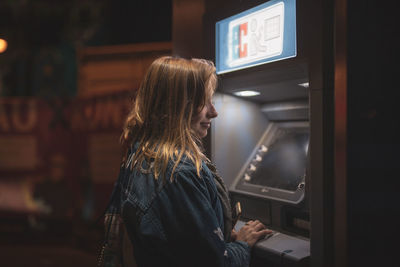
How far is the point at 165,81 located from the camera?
1508 mm

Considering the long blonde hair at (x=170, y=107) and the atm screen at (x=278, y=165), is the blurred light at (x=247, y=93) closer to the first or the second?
the atm screen at (x=278, y=165)

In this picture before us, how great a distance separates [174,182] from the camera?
1.34m

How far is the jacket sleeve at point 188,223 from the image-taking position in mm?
1310

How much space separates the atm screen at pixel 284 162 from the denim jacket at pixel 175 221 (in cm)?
73

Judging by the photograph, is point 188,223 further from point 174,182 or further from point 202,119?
point 202,119

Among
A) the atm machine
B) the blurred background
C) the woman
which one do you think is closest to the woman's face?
the woman

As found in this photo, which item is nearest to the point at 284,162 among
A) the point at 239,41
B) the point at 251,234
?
the point at 251,234

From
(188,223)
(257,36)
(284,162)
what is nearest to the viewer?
(188,223)

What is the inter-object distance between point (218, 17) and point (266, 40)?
0.43 meters

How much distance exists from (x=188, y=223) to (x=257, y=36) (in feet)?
→ 3.27

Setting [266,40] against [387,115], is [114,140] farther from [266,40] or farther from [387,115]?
[387,115]

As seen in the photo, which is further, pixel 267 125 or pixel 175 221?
pixel 267 125

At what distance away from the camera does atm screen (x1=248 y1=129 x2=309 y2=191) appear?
2021 mm

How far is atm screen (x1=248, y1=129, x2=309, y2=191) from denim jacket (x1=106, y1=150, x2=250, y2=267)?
729 millimetres
